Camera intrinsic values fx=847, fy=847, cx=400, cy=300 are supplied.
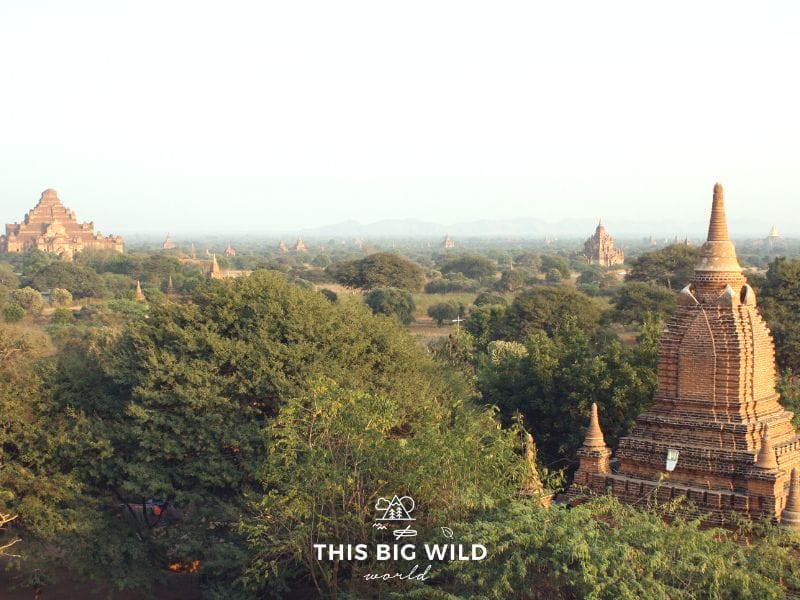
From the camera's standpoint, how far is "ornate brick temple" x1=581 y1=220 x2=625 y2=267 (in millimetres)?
124994

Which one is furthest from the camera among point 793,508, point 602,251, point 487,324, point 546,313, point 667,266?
point 602,251

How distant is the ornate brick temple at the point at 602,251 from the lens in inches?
4921

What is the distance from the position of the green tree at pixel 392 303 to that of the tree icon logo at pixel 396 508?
43.8m

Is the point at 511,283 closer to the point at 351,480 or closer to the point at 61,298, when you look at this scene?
the point at 61,298

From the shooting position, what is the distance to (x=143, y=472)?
51.8 feet

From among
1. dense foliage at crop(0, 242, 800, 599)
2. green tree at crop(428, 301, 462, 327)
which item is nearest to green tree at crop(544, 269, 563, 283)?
green tree at crop(428, 301, 462, 327)

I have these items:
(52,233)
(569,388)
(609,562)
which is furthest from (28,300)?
(52,233)

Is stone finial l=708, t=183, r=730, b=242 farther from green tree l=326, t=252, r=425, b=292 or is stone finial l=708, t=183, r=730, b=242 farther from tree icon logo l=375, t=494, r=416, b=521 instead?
green tree l=326, t=252, r=425, b=292

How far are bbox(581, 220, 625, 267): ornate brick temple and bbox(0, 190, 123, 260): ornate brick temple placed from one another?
74.4 metres

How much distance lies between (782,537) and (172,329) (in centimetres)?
1222

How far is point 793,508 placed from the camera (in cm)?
1102

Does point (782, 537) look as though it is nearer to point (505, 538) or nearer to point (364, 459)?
point (505, 538)

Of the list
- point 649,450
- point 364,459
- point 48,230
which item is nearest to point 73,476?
point 364,459

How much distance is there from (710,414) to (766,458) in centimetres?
128
